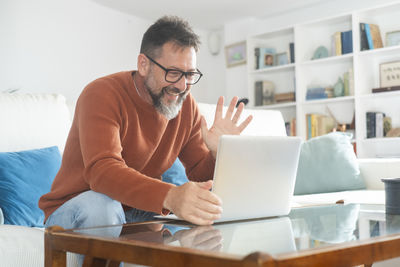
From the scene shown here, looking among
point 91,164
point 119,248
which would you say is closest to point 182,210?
point 119,248

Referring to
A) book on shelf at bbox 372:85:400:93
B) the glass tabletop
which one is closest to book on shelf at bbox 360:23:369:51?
book on shelf at bbox 372:85:400:93

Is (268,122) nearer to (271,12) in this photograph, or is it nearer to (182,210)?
(182,210)

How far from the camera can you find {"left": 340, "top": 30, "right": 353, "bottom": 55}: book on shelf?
463cm

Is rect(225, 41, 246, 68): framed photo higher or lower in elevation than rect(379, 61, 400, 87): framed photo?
higher

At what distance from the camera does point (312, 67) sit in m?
5.14

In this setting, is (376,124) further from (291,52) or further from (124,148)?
(124,148)

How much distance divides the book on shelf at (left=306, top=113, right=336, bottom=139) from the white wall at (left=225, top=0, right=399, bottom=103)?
3.53 ft

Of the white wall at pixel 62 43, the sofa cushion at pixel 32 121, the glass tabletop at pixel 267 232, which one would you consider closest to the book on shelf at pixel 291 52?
the white wall at pixel 62 43

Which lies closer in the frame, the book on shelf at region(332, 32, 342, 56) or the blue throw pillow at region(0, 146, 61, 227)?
the blue throw pillow at region(0, 146, 61, 227)

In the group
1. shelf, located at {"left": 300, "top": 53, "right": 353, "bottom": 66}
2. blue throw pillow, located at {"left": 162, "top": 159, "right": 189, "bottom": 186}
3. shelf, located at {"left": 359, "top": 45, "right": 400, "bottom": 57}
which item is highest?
shelf, located at {"left": 359, "top": 45, "right": 400, "bottom": 57}

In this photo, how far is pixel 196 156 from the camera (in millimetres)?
1801

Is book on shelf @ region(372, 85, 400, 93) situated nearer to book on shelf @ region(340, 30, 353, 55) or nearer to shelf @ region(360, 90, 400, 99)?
shelf @ region(360, 90, 400, 99)

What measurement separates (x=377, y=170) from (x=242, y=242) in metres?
2.19

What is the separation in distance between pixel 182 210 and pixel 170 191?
0.29 ft
